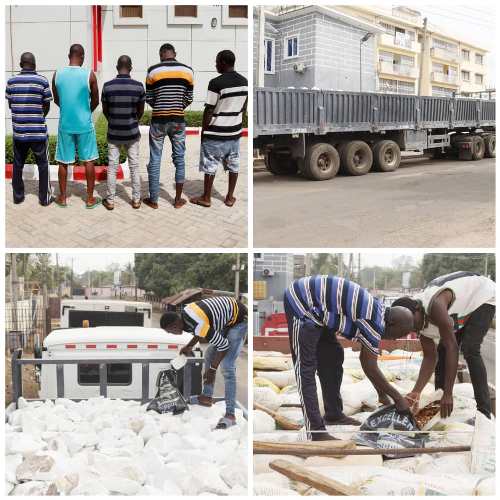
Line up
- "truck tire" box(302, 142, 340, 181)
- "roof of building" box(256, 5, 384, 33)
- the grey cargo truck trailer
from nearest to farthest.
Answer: "roof of building" box(256, 5, 384, 33), the grey cargo truck trailer, "truck tire" box(302, 142, 340, 181)

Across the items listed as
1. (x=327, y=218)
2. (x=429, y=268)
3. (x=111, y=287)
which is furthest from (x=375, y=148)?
(x=111, y=287)

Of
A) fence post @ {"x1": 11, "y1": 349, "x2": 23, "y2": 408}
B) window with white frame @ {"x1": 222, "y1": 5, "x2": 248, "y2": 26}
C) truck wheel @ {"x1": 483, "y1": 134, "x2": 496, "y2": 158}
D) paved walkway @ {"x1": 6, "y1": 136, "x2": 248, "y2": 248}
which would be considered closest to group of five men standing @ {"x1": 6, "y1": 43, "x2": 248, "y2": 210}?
paved walkway @ {"x1": 6, "y1": 136, "x2": 248, "y2": 248}

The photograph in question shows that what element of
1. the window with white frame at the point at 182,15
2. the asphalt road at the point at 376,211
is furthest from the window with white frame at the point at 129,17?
the asphalt road at the point at 376,211

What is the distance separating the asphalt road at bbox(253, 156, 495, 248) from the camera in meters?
5.02

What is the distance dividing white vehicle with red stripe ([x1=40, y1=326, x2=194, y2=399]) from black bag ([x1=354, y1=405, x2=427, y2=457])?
1465mm

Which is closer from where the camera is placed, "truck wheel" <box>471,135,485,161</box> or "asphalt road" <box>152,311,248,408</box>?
"asphalt road" <box>152,311,248,408</box>

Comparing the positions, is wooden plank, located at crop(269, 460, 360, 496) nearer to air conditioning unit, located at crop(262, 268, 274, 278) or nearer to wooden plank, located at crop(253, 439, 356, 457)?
wooden plank, located at crop(253, 439, 356, 457)

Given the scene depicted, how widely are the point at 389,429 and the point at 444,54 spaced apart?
868 cm

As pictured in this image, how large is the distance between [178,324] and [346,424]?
1.51 meters

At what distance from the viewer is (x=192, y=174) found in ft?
19.2

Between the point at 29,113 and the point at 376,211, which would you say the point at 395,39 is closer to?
the point at 376,211

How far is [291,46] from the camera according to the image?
8398mm

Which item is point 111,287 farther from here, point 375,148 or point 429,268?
point 375,148

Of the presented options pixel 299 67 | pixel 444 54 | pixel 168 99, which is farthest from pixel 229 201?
pixel 444 54
